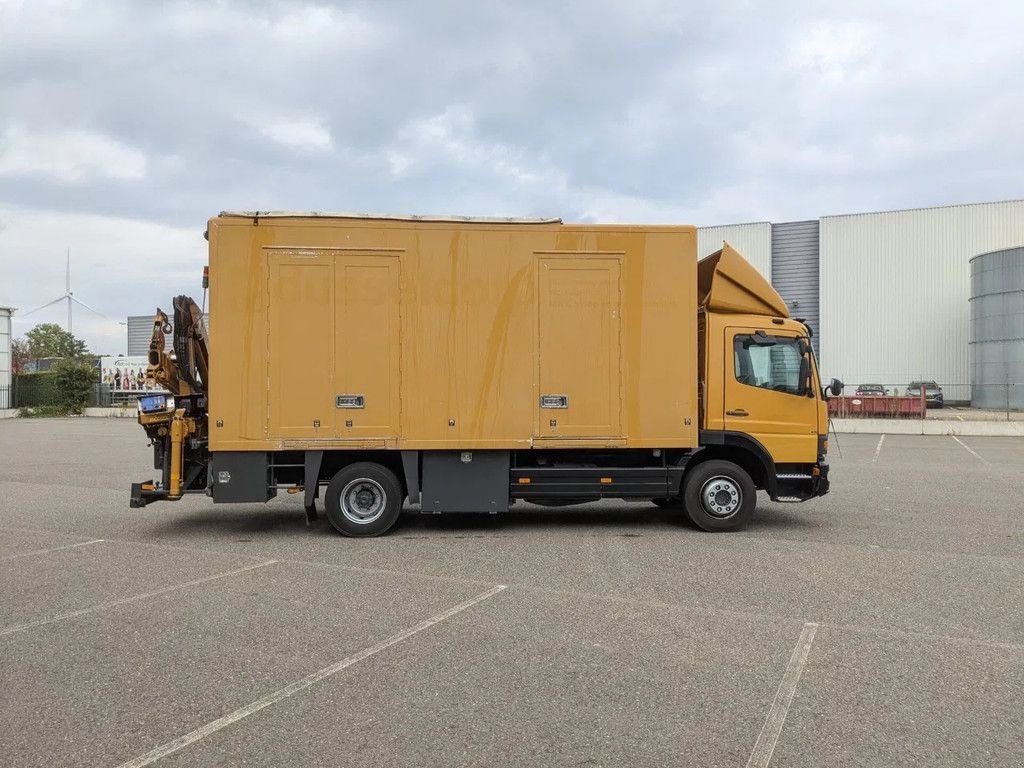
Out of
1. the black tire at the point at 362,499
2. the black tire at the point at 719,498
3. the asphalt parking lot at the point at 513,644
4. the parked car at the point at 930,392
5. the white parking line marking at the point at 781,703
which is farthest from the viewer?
the parked car at the point at 930,392

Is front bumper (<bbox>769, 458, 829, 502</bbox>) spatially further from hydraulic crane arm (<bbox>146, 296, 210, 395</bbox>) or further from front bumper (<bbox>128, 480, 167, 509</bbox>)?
front bumper (<bbox>128, 480, 167, 509</bbox>)

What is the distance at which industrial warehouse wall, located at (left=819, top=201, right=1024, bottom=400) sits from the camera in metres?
42.8

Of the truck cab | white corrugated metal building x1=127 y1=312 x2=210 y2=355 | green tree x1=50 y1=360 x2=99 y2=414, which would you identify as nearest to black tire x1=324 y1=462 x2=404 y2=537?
the truck cab

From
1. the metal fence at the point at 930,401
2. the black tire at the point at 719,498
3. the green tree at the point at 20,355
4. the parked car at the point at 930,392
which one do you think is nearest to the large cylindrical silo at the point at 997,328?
the metal fence at the point at 930,401

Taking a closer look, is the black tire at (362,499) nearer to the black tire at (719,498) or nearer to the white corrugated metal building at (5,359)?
the black tire at (719,498)

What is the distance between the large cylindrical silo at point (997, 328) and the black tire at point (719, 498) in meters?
32.2

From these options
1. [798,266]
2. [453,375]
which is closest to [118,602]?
[453,375]

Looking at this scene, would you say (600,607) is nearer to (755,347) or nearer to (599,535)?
(599,535)

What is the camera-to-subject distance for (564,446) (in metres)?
9.12

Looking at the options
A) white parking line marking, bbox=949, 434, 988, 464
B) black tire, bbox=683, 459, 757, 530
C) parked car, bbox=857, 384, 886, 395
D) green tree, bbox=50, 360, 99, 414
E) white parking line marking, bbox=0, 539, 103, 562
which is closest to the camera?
white parking line marking, bbox=0, 539, 103, 562

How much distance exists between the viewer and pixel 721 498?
31.1 feet

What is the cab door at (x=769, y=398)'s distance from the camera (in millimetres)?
9523

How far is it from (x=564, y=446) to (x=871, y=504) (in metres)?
5.28

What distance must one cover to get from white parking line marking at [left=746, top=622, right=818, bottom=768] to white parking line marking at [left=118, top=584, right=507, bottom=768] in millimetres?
2333
